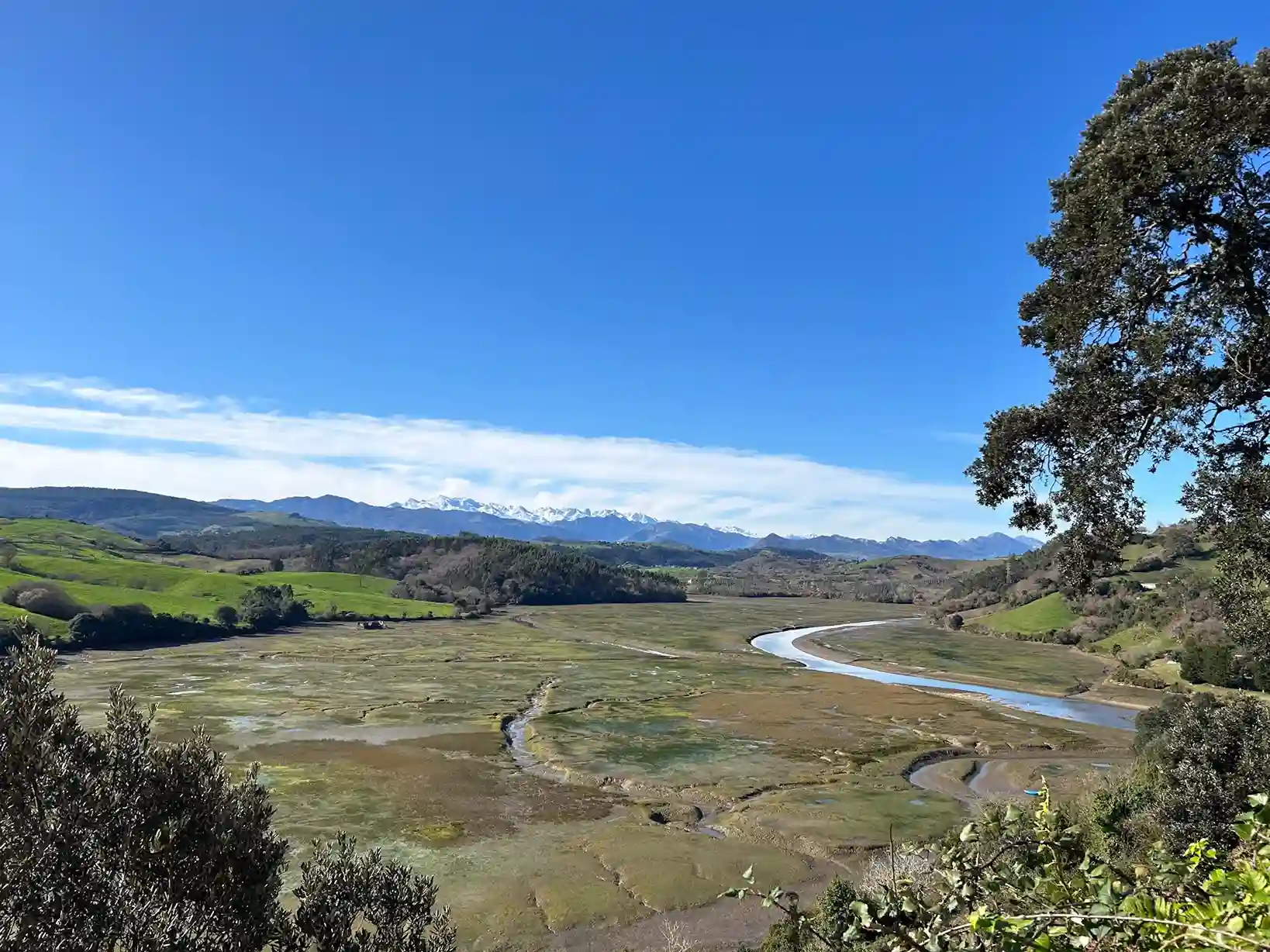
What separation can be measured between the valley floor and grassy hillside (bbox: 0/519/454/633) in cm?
2732

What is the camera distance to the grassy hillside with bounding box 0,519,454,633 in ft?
→ 431

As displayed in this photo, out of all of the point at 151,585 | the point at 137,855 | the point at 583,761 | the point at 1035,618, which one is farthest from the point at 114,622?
the point at 1035,618

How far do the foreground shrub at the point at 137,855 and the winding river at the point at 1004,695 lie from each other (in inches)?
3210

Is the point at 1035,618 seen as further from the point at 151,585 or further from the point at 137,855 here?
the point at 151,585

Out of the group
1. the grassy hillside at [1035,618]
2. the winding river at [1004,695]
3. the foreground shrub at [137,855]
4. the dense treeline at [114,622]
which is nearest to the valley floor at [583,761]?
the winding river at [1004,695]

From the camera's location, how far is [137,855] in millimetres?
12180

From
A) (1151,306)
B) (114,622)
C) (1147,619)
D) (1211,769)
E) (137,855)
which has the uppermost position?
(1151,306)

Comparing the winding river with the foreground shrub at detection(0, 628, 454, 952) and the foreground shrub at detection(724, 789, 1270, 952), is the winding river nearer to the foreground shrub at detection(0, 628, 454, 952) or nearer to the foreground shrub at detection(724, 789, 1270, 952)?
the foreground shrub at detection(0, 628, 454, 952)

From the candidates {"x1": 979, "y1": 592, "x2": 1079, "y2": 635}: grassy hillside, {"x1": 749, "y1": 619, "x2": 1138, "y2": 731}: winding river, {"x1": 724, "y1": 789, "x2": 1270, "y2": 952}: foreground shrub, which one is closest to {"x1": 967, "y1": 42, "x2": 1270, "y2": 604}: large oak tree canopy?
{"x1": 724, "y1": 789, "x2": 1270, "y2": 952}: foreground shrub

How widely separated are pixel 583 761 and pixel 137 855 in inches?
1765

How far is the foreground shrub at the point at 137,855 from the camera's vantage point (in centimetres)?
1113

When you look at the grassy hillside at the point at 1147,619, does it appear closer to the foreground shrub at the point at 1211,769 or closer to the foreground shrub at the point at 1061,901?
the foreground shrub at the point at 1211,769

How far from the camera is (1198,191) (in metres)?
14.0

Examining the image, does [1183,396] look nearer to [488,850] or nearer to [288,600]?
[488,850]
